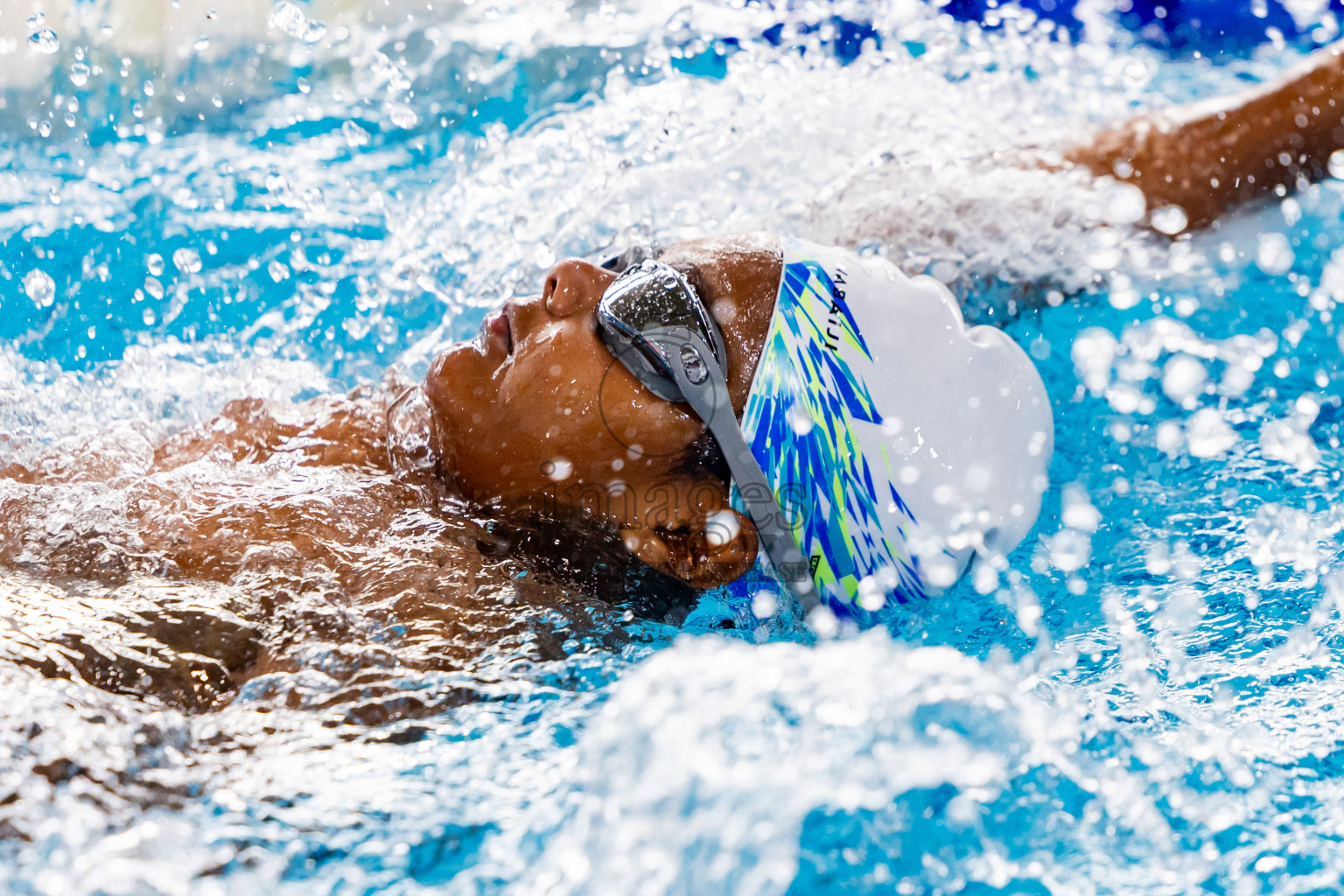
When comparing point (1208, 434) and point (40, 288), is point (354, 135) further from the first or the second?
point (1208, 434)

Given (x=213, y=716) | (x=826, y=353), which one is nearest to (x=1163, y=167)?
(x=826, y=353)

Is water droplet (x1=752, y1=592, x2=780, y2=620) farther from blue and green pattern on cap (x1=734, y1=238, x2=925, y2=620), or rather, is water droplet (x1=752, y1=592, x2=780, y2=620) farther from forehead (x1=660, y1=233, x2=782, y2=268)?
forehead (x1=660, y1=233, x2=782, y2=268)

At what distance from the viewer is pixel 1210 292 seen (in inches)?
121

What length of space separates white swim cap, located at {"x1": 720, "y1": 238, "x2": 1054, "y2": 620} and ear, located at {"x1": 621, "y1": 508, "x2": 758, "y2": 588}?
0.38ft

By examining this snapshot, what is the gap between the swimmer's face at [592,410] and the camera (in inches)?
79.5

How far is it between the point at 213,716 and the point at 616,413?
0.91 meters

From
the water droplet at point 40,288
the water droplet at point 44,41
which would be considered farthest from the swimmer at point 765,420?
the water droplet at point 44,41

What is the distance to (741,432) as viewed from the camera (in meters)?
1.96

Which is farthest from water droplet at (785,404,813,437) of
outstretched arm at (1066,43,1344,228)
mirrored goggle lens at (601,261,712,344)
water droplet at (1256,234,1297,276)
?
water droplet at (1256,234,1297,276)

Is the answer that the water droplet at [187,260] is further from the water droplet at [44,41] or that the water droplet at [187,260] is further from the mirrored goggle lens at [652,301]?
the mirrored goggle lens at [652,301]

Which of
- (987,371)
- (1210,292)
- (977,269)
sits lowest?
(1210,292)

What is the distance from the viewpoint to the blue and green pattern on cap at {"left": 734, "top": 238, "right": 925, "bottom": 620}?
6.24 ft

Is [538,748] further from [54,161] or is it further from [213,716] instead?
[54,161]

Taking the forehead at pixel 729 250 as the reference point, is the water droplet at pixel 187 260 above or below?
below
